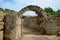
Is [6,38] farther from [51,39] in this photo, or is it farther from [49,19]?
[49,19]

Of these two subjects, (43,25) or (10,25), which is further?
(43,25)

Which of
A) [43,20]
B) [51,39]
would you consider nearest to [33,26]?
[43,20]

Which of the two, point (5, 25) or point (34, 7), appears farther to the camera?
point (34, 7)

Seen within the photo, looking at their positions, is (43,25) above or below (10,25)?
below

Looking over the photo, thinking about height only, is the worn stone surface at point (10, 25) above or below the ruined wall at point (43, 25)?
above

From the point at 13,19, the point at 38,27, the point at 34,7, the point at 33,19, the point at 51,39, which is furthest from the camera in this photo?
the point at 33,19

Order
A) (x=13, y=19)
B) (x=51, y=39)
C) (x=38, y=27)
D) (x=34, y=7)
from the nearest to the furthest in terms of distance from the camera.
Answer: (x=13, y=19)
(x=51, y=39)
(x=34, y=7)
(x=38, y=27)

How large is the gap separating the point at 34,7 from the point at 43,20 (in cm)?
216

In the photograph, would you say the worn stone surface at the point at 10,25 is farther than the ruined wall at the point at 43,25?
No

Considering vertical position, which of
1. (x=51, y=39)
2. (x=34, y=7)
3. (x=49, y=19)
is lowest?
(x=51, y=39)

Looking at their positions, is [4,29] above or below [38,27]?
above

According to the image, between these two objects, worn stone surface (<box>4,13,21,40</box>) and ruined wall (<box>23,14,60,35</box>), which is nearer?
worn stone surface (<box>4,13,21,40</box>)

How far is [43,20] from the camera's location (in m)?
18.5

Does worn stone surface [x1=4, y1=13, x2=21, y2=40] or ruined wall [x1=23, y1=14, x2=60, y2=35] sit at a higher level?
worn stone surface [x1=4, y1=13, x2=21, y2=40]
